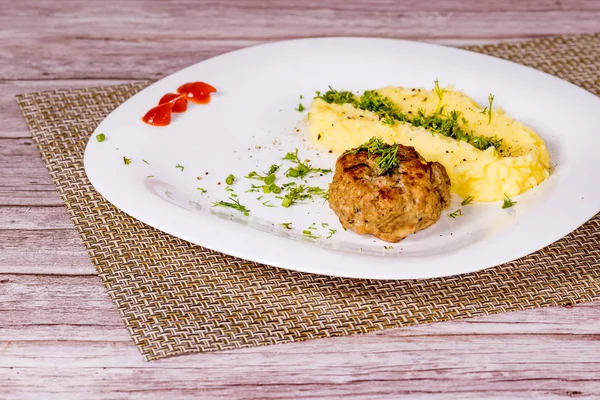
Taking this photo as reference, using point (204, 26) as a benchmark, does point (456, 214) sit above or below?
above

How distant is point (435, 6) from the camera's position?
957cm

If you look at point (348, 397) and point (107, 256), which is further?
point (107, 256)

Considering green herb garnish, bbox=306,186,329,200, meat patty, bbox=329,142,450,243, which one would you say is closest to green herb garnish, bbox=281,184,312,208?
green herb garnish, bbox=306,186,329,200

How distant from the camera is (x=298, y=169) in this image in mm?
6508

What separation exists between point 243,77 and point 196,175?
1355 mm

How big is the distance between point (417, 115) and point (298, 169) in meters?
1.10

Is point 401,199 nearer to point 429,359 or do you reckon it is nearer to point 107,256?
point 429,359

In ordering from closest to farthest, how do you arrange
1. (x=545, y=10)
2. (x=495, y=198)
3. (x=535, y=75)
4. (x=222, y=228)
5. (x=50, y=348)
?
(x=50, y=348) < (x=222, y=228) < (x=495, y=198) < (x=535, y=75) < (x=545, y=10)

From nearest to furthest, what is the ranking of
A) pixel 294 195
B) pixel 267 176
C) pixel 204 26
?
pixel 294 195 → pixel 267 176 → pixel 204 26

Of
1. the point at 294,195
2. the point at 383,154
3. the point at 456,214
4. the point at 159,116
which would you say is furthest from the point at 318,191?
the point at 159,116

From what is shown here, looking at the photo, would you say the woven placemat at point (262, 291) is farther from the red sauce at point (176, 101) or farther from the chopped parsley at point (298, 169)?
the red sauce at point (176, 101)

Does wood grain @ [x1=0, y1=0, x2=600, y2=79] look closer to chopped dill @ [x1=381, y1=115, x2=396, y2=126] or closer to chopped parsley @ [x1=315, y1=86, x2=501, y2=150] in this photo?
chopped parsley @ [x1=315, y1=86, x2=501, y2=150]

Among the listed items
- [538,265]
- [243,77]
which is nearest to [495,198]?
[538,265]

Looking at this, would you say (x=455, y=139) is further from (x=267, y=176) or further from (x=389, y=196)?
(x=267, y=176)
